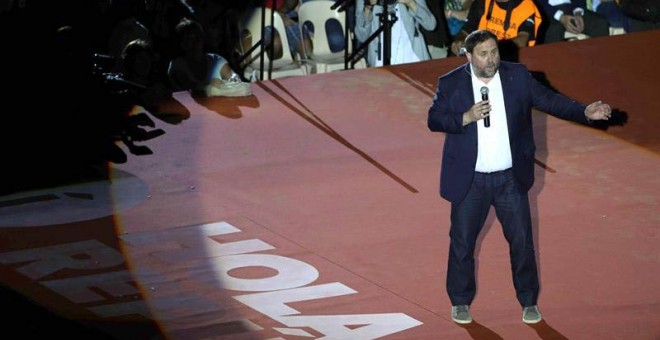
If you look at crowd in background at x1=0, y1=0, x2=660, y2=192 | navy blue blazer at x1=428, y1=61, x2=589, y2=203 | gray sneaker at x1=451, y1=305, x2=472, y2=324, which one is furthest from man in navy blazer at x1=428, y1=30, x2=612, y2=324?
crowd in background at x1=0, y1=0, x2=660, y2=192

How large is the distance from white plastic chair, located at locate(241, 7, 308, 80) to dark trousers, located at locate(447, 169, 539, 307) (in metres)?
4.85

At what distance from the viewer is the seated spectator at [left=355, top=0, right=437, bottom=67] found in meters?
12.4

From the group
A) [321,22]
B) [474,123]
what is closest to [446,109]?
[474,123]

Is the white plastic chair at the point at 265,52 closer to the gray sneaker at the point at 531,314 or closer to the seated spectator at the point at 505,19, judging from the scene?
the seated spectator at the point at 505,19

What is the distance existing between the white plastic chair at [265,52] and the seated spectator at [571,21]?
2.07m

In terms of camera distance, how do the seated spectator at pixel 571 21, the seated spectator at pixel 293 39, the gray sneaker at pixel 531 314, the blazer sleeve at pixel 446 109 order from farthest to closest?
1. the seated spectator at pixel 571 21
2. the seated spectator at pixel 293 39
3. the gray sneaker at pixel 531 314
4. the blazer sleeve at pixel 446 109

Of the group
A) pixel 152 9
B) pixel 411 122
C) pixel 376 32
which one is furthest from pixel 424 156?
pixel 152 9

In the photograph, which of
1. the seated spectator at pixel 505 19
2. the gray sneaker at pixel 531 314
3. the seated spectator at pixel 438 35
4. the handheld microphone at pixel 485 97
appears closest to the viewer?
the handheld microphone at pixel 485 97

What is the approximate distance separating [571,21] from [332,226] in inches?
164

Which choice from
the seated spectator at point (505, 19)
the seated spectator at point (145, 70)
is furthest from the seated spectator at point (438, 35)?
the seated spectator at point (145, 70)

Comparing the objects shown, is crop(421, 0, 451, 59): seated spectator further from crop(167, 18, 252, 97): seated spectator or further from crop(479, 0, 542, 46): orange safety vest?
crop(167, 18, 252, 97): seated spectator

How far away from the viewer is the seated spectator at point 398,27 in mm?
12367

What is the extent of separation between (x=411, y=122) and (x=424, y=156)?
61 centimetres

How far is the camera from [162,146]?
10.8 m
